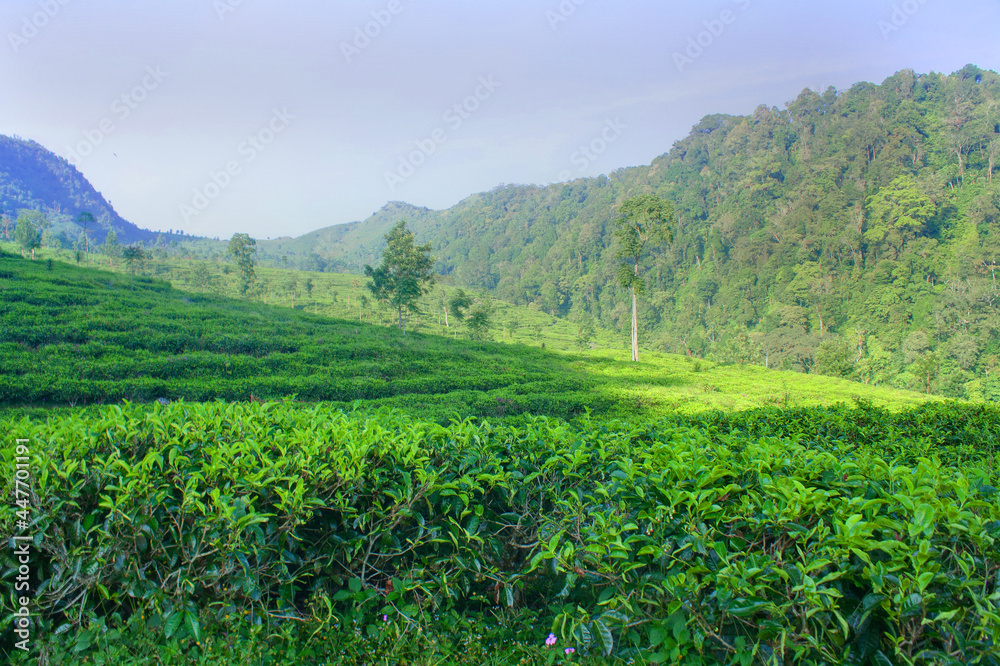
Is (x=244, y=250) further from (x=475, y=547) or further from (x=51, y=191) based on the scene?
(x=51, y=191)

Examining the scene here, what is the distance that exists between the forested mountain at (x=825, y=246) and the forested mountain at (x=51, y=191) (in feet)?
252

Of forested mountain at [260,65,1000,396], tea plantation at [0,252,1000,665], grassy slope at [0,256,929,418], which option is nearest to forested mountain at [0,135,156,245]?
forested mountain at [260,65,1000,396]

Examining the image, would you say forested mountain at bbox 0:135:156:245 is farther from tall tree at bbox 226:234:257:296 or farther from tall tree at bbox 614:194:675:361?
tall tree at bbox 614:194:675:361

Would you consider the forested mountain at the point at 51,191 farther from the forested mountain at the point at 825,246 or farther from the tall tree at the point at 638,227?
the tall tree at the point at 638,227

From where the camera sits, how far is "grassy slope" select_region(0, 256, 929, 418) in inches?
369

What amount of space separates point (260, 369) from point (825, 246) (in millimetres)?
80559

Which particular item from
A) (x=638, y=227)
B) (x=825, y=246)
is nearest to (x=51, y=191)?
(x=638, y=227)

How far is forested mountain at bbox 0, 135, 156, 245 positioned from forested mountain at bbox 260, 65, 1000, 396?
3021 inches

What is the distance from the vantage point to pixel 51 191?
13775cm

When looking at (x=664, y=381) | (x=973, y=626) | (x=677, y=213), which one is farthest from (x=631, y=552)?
(x=677, y=213)

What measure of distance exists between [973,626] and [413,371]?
12.8 metres

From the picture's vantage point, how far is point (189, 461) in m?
2.38

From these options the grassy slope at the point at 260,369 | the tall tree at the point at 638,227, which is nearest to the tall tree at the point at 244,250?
the grassy slope at the point at 260,369

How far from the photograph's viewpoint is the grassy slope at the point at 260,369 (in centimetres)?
937
